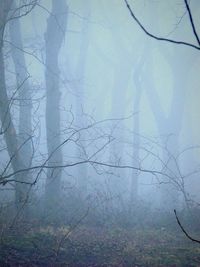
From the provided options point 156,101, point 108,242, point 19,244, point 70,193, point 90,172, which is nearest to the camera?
point 19,244

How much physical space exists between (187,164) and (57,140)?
20902 mm

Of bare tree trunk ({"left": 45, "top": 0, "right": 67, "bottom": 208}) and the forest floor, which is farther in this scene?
bare tree trunk ({"left": 45, "top": 0, "right": 67, "bottom": 208})

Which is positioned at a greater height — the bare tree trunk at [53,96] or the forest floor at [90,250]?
the bare tree trunk at [53,96]

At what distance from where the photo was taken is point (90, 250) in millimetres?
8203

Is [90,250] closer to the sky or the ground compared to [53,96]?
closer to the ground

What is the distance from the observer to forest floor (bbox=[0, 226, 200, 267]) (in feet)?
23.8

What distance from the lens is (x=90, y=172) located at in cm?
2386

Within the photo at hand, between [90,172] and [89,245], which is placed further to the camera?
[90,172]

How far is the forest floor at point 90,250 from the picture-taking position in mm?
7246

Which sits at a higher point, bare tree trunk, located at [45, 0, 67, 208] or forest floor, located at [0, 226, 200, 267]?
bare tree trunk, located at [45, 0, 67, 208]

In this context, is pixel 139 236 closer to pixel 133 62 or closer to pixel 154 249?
pixel 154 249

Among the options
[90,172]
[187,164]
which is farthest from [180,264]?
[187,164]

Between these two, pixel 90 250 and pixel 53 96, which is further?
pixel 53 96

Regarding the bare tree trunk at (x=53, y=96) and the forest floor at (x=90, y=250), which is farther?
the bare tree trunk at (x=53, y=96)
